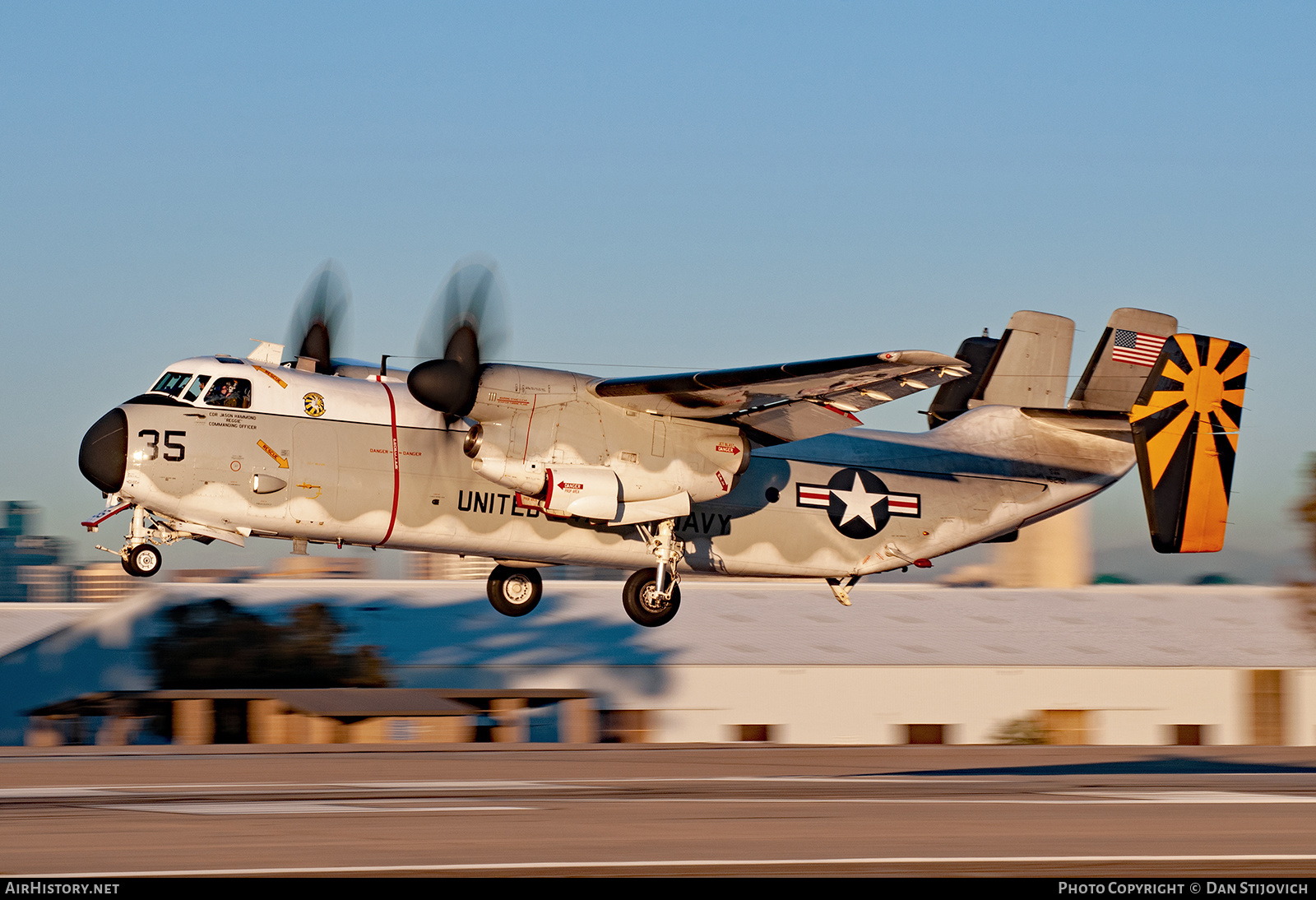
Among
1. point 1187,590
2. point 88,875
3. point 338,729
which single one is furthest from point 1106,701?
point 88,875

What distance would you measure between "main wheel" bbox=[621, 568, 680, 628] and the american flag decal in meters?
9.92

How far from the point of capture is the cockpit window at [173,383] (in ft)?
65.0

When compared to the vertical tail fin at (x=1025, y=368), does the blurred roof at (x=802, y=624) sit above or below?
below

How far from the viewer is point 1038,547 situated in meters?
91.6

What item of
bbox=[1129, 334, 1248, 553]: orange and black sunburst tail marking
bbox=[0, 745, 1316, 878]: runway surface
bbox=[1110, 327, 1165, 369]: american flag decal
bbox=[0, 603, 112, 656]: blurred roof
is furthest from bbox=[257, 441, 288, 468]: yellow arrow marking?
bbox=[0, 603, 112, 656]: blurred roof

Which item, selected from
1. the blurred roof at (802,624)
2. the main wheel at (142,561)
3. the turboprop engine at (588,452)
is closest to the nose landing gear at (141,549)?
the main wheel at (142,561)

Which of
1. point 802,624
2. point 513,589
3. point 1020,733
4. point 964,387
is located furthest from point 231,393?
point 802,624

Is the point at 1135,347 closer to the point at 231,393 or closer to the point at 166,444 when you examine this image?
the point at 231,393

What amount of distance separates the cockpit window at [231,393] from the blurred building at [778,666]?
22.7m

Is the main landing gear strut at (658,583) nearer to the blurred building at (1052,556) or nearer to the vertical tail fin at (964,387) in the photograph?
the vertical tail fin at (964,387)

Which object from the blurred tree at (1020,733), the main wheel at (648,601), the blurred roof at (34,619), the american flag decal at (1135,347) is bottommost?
the blurred tree at (1020,733)

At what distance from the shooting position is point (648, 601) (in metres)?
21.9

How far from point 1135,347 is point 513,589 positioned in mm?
12509

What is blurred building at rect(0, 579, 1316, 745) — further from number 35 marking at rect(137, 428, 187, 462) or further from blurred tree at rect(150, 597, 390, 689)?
number 35 marking at rect(137, 428, 187, 462)
